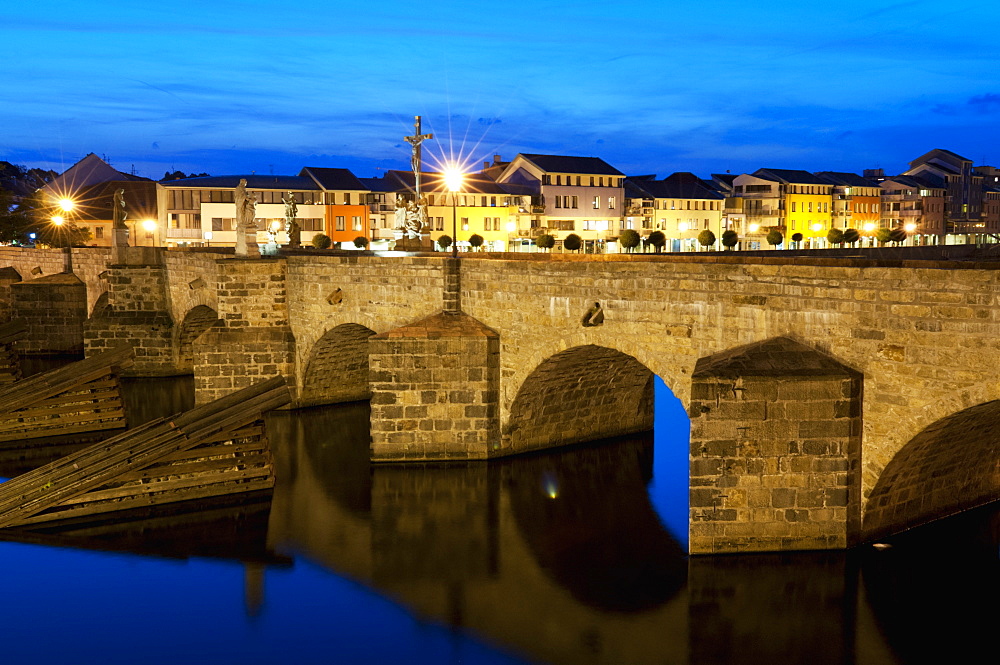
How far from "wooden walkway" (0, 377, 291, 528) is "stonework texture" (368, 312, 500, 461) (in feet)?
7.12

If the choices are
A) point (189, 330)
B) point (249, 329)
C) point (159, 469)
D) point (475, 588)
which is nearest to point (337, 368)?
point (249, 329)

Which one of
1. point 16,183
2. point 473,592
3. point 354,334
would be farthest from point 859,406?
point 16,183

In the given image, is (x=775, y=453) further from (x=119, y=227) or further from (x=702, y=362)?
(x=119, y=227)

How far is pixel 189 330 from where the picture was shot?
34.0 metres

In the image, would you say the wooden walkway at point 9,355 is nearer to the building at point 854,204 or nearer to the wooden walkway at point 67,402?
the wooden walkway at point 67,402

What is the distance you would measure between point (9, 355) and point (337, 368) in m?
12.9

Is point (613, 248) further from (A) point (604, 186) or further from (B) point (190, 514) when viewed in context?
(B) point (190, 514)

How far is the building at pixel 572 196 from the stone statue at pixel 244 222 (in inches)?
1476

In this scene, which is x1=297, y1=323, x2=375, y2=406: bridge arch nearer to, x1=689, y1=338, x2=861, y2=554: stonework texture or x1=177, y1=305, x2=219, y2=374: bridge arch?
x1=177, y1=305, x2=219, y2=374: bridge arch

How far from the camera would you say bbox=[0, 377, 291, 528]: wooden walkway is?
18047 mm

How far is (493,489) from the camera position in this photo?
19.7m

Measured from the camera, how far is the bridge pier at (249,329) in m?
26.3

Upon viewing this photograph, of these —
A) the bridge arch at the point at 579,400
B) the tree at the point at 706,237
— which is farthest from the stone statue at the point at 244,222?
the tree at the point at 706,237

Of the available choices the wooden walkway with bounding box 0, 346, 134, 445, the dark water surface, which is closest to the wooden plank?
the dark water surface
